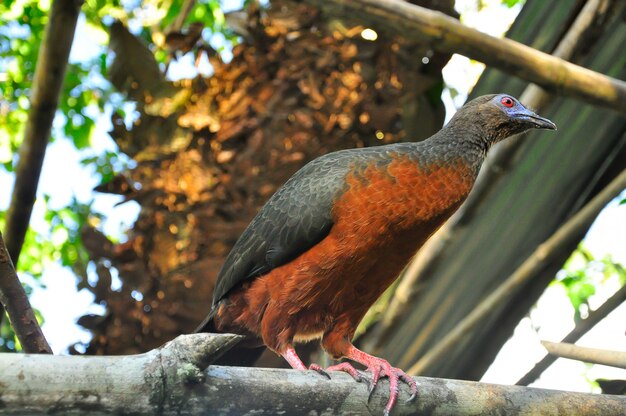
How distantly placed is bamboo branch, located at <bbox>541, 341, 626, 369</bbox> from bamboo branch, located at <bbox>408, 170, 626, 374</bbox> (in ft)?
4.81

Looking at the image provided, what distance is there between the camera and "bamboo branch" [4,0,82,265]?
343 centimetres

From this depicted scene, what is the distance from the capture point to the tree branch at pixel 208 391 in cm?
181

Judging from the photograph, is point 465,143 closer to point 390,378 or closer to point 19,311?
point 390,378

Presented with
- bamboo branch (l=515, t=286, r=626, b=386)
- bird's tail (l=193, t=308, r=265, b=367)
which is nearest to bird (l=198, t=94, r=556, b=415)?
bird's tail (l=193, t=308, r=265, b=367)

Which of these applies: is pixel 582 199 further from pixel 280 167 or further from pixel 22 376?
pixel 22 376

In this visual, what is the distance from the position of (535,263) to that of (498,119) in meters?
1.46

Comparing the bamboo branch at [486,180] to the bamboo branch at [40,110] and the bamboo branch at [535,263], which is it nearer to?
the bamboo branch at [535,263]

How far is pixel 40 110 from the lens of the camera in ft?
11.8

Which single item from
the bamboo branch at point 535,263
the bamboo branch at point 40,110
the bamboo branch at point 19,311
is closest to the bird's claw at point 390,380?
the bamboo branch at point 19,311

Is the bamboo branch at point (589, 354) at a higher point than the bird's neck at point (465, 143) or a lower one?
lower

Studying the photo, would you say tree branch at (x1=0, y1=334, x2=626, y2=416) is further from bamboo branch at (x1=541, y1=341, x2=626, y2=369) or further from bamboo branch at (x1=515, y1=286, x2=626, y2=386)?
bamboo branch at (x1=515, y1=286, x2=626, y2=386)

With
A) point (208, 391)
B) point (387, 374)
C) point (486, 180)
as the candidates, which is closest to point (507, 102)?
point (486, 180)

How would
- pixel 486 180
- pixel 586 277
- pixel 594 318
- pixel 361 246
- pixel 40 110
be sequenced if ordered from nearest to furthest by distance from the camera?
pixel 361 246
pixel 40 110
pixel 594 318
pixel 486 180
pixel 586 277

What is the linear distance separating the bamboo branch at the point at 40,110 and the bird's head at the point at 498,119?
161 centimetres
